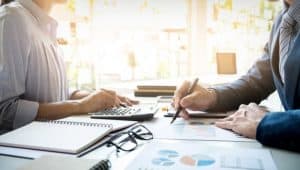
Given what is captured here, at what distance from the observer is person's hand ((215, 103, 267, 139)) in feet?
2.50

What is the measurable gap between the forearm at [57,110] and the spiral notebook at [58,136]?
0.76 feet

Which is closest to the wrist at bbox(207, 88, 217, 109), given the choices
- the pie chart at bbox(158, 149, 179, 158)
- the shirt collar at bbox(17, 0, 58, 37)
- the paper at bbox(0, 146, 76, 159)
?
the pie chart at bbox(158, 149, 179, 158)

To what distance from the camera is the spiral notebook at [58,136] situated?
66 centimetres

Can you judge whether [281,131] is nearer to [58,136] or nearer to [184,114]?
[184,114]

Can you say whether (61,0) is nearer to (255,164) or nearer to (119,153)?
(119,153)

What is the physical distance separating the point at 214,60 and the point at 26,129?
1.49 m

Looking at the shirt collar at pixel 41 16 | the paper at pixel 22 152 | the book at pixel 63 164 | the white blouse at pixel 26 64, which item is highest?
the shirt collar at pixel 41 16

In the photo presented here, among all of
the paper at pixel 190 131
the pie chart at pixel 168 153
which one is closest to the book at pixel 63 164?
the pie chart at pixel 168 153

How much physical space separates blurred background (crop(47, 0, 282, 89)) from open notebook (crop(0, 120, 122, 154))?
112cm

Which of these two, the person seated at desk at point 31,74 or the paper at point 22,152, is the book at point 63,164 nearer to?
the paper at point 22,152

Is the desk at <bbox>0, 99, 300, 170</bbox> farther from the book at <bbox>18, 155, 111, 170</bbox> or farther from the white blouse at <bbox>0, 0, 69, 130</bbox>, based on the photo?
the white blouse at <bbox>0, 0, 69, 130</bbox>

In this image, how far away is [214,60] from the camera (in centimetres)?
205

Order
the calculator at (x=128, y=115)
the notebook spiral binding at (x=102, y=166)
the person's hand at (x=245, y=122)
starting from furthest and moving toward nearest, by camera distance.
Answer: the calculator at (x=128, y=115)
the person's hand at (x=245, y=122)
the notebook spiral binding at (x=102, y=166)

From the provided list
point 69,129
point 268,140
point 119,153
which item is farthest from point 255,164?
point 69,129
